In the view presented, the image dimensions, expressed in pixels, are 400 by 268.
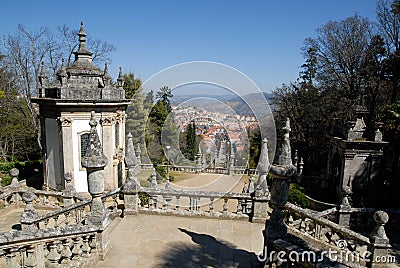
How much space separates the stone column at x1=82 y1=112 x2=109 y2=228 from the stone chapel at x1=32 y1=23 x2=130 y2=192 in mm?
11094

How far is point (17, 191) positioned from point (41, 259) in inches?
427

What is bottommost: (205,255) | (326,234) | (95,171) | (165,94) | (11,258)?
(326,234)

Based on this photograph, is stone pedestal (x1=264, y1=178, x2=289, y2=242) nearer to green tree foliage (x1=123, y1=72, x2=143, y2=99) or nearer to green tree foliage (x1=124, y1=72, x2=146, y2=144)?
green tree foliage (x1=124, y1=72, x2=146, y2=144)

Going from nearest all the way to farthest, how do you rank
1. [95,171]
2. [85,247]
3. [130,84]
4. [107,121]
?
[85,247] < [95,171] < [107,121] < [130,84]

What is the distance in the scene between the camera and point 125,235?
25.9 ft

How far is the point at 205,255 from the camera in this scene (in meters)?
7.01

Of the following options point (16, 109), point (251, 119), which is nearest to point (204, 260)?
point (251, 119)

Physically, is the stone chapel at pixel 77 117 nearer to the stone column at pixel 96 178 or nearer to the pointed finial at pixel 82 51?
the pointed finial at pixel 82 51

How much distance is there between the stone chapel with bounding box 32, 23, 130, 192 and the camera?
16.7 meters

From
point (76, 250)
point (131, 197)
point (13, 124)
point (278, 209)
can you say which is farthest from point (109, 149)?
point (13, 124)

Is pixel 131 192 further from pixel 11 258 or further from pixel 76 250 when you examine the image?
pixel 11 258

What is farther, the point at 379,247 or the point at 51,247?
the point at 379,247

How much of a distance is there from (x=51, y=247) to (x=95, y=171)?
1.73m

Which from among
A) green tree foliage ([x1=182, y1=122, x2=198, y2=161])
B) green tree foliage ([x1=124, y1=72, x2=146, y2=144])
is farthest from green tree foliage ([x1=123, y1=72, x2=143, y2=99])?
green tree foliage ([x1=182, y1=122, x2=198, y2=161])
